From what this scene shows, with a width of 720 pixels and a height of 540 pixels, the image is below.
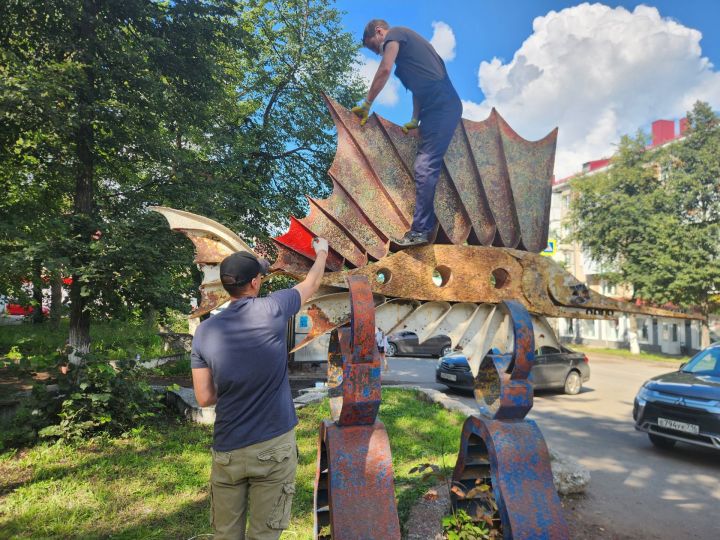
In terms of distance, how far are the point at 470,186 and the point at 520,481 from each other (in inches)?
71.4

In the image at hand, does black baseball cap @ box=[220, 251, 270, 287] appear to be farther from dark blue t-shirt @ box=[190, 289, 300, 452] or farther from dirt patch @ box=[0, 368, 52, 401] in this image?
dirt patch @ box=[0, 368, 52, 401]

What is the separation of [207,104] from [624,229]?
15.9m

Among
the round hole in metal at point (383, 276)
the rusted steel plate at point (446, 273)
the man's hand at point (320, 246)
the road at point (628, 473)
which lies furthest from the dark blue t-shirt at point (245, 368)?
the road at point (628, 473)

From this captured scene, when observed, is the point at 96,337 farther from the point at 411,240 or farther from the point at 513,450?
the point at 513,450

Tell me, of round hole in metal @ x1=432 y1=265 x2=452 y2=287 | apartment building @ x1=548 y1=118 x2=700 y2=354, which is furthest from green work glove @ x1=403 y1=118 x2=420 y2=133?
apartment building @ x1=548 y1=118 x2=700 y2=354

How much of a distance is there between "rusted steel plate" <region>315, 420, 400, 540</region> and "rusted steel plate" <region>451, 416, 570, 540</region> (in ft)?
1.85

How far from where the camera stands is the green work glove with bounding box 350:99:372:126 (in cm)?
306

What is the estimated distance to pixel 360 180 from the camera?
10.3 ft

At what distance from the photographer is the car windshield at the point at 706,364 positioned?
19.6 ft

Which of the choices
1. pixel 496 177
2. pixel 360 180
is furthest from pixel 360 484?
pixel 496 177

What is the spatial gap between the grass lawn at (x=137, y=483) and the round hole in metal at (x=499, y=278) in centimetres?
189

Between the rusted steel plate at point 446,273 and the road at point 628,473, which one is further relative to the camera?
the road at point 628,473

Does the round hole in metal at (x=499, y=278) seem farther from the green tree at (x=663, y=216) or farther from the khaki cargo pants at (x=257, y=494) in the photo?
the green tree at (x=663, y=216)

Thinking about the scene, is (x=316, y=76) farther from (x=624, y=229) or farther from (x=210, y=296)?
(x=624, y=229)
